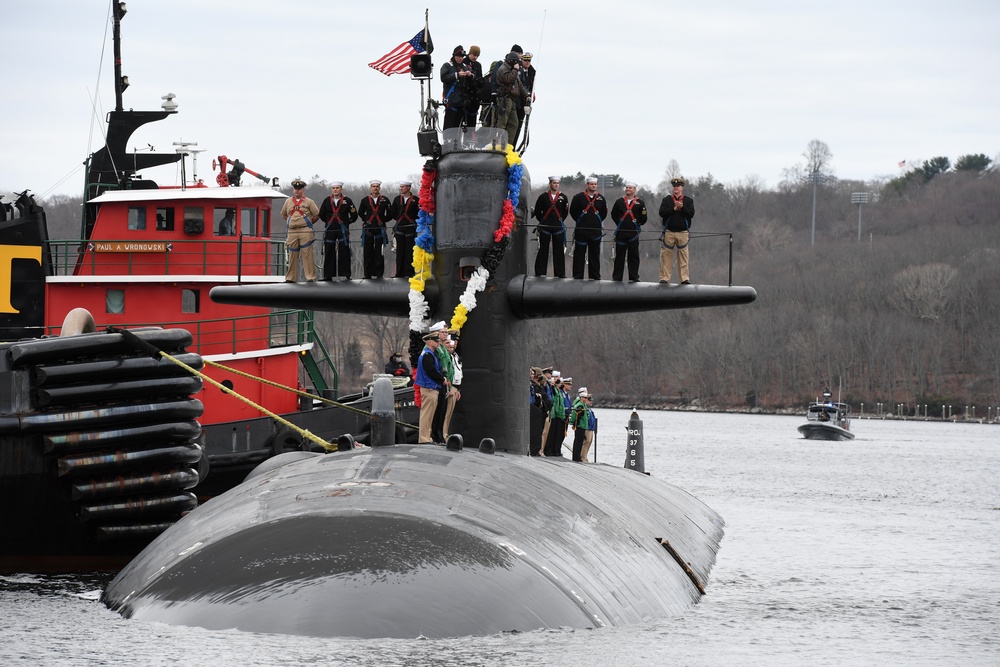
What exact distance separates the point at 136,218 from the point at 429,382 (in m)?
13.2

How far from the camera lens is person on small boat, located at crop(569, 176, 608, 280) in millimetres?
15484

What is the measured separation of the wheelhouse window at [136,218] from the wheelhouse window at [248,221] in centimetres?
180

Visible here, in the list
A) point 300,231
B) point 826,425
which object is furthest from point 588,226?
point 826,425

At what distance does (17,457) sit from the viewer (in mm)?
15398

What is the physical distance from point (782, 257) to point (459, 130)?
84.3m

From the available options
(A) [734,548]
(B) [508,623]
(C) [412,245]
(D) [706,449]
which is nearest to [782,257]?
(D) [706,449]

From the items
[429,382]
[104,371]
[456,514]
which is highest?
[429,382]

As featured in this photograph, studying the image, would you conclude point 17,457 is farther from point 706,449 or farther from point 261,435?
point 706,449

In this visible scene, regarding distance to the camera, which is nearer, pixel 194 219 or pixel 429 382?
pixel 429 382

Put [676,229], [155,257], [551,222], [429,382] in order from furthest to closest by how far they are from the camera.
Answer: [155,257] < [551,222] < [676,229] < [429,382]

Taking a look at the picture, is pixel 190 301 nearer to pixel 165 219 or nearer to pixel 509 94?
pixel 165 219

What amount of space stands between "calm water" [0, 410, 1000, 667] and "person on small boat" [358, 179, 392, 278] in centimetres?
493

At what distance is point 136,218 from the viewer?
24875 millimetres

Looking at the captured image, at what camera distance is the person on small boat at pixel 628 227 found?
1544cm
